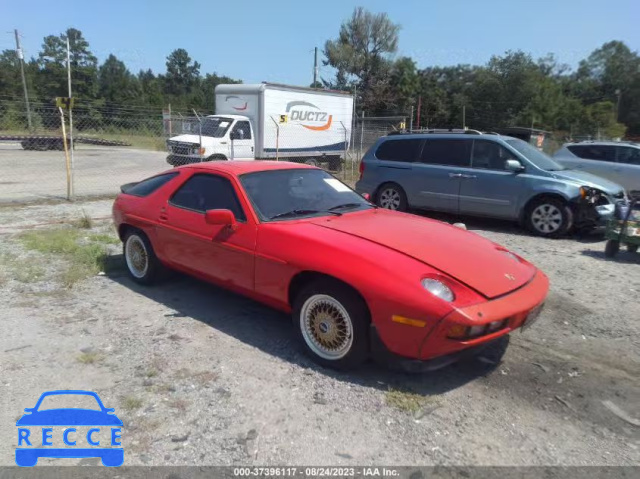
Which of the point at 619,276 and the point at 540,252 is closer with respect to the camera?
the point at 619,276

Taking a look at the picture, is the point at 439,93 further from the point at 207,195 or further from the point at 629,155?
the point at 207,195

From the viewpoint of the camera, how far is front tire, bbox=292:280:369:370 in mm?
3266

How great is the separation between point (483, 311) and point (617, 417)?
1.07 m

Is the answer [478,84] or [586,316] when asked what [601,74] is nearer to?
[478,84]

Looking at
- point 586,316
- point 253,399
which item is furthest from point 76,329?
point 586,316

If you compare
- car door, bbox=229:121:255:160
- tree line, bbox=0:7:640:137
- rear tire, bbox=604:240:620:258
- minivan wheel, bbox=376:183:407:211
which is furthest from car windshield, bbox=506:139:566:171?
tree line, bbox=0:7:640:137

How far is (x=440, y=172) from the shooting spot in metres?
9.16

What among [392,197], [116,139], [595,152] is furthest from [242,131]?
[116,139]

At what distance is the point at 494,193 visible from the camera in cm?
859

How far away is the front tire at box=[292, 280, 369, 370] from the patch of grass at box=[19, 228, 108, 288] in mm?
3114

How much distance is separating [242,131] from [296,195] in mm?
12750

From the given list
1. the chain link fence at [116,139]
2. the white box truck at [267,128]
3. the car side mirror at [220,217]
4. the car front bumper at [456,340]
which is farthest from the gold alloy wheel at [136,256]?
the white box truck at [267,128]

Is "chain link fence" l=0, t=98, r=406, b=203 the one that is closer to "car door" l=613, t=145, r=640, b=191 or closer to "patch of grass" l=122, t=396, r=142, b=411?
"car door" l=613, t=145, r=640, b=191

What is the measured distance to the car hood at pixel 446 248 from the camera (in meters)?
3.33
